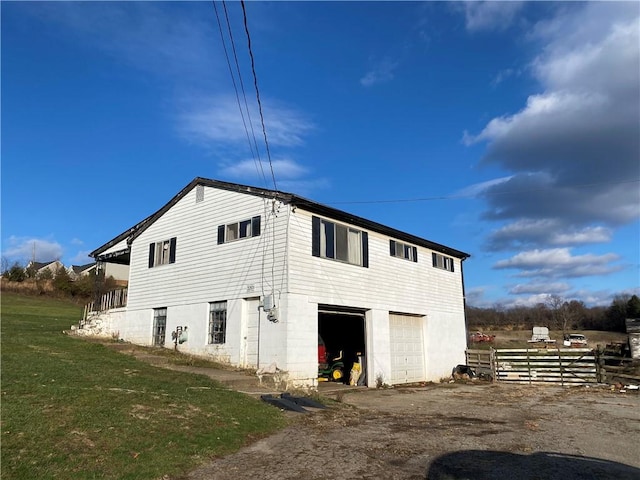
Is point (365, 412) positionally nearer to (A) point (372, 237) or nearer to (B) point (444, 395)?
(B) point (444, 395)

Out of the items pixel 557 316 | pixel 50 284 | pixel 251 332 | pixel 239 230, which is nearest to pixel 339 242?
pixel 239 230

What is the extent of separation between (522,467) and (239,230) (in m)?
12.4

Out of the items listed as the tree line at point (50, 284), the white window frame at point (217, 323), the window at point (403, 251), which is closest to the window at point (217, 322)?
the white window frame at point (217, 323)

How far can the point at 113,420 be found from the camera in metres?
7.55

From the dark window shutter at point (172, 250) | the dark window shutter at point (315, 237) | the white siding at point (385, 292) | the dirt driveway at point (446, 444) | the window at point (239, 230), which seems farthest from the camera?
the dark window shutter at point (172, 250)

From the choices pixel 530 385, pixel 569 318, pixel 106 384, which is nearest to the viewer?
pixel 106 384

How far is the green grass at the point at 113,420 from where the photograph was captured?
5.94 m

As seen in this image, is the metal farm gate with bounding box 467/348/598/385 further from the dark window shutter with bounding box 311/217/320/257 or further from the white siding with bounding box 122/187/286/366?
the white siding with bounding box 122/187/286/366

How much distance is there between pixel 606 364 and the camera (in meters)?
21.5

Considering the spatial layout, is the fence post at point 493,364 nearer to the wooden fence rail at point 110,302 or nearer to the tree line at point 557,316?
the wooden fence rail at point 110,302

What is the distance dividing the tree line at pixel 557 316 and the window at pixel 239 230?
79.5m

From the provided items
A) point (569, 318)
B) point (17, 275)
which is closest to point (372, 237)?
point (17, 275)

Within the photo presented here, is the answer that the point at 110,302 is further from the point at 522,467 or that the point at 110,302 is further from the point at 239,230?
the point at 522,467

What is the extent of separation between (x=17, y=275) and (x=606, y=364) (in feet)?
173
